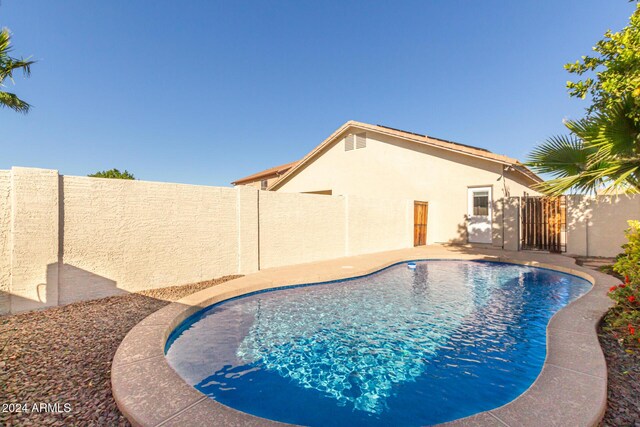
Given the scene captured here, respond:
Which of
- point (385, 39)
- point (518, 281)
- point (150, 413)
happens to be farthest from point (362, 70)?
point (150, 413)

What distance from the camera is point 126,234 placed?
623 cm

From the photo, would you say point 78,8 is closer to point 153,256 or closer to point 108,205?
point 108,205

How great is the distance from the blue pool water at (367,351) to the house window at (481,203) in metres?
7.11

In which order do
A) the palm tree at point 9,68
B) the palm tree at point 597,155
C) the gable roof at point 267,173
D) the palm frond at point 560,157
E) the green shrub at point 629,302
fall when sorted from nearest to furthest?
the green shrub at point 629,302
the palm tree at point 597,155
the palm frond at point 560,157
the palm tree at point 9,68
the gable roof at point 267,173

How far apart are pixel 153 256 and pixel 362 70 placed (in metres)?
16.5

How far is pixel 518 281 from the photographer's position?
28.2 feet

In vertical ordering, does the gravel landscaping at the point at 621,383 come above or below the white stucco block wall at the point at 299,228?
below

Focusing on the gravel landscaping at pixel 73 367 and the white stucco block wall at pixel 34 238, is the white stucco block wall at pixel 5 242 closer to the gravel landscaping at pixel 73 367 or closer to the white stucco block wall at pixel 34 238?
the white stucco block wall at pixel 34 238

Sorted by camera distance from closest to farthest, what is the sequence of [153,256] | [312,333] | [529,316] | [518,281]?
[312,333] < [529,316] < [153,256] < [518,281]

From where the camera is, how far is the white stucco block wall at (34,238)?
498 cm

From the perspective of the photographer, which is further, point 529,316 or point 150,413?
point 529,316

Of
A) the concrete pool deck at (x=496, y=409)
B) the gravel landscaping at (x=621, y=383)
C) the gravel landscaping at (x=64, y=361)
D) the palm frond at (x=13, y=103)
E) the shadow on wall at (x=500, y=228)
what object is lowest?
the gravel landscaping at (x=64, y=361)

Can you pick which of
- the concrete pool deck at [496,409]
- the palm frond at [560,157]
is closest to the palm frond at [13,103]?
the concrete pool deck at [496,409]

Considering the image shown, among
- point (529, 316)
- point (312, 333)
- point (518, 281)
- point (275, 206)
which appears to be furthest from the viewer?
point (275, 206)
